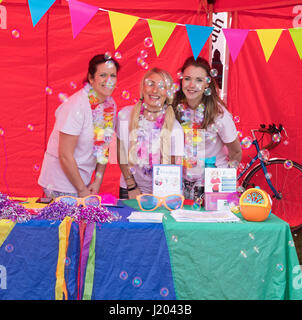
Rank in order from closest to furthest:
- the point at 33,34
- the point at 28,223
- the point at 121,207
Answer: the point at 28,223 → the point at 121,207 → the point at 33,34

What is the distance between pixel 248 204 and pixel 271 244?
0.24 meters

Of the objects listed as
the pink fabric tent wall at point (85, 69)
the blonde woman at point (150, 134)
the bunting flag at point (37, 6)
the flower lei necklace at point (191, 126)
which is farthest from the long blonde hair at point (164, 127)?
the pink fabric tent wall at point (85, 69)

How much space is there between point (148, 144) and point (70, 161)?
1.76 feet

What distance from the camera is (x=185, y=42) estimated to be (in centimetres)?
400

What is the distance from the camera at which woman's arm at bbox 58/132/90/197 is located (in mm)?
2516

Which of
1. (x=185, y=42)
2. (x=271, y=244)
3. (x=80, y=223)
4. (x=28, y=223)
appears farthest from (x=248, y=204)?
(x=185, y=42)

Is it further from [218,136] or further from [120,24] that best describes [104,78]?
[218,136]

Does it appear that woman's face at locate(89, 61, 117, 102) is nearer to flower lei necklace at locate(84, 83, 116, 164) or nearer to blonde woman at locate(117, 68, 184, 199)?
flower lei necklace at locate(84, 83, 116, 164)

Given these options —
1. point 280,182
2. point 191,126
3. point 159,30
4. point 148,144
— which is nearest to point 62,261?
point 148,144

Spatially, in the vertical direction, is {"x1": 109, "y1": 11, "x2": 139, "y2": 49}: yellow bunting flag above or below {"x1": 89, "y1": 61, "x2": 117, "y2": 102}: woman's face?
above

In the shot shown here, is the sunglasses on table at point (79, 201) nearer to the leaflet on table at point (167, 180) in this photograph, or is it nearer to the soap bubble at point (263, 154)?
the leaflet on table at point (167, 180)

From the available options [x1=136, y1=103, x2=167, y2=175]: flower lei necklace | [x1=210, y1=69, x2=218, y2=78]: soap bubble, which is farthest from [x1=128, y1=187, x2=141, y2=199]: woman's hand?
[x1=210, y1=69, x2=218, y2=78]: soap bubble

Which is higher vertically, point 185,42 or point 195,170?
point 185,42

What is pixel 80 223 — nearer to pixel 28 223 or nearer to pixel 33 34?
pixel 28 223
